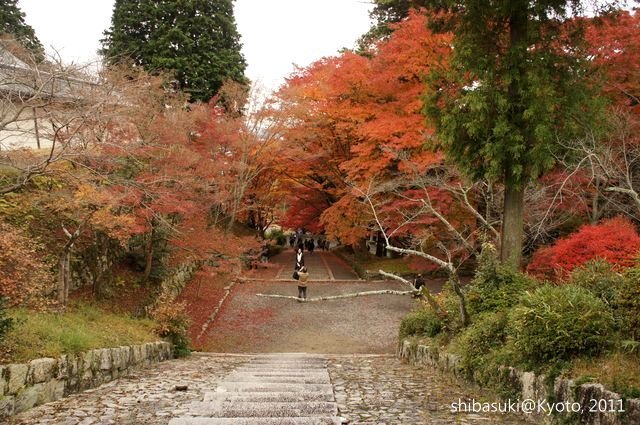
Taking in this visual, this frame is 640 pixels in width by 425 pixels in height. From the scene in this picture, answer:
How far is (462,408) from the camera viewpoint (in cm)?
528

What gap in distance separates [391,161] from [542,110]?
38.9ft

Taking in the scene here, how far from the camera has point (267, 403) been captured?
A: 4945mm

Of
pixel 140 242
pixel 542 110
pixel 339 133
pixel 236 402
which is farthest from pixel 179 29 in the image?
pixel 236 402

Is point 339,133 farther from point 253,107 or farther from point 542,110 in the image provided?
point 542,110

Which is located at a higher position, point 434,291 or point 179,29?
point 179,29

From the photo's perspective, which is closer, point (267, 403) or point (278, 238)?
point (267, 403)

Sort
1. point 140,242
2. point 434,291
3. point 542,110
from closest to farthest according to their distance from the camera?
point 542,110 → point 140,242 → point 434,291

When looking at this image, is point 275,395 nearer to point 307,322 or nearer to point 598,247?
point 598,247

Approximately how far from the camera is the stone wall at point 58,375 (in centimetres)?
503

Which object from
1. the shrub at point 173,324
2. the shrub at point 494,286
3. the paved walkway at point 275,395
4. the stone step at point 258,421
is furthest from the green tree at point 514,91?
the shrub at point 173,324

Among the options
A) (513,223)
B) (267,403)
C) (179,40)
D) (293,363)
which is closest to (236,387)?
(267,403)

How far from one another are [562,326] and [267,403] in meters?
3.00

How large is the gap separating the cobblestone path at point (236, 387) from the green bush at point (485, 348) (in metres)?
0.27

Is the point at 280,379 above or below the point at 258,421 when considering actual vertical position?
below
